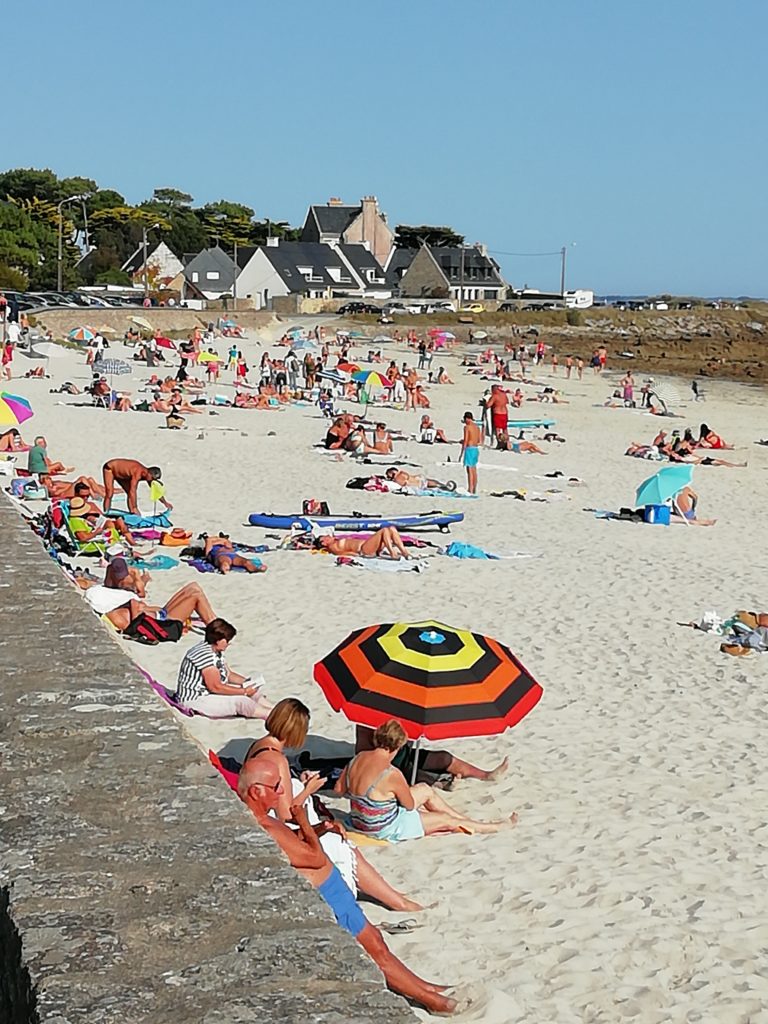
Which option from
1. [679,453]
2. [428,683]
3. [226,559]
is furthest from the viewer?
[679,453]

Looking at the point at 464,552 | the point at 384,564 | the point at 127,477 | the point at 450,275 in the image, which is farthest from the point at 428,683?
the point at 450,275

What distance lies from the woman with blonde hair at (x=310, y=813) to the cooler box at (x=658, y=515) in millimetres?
11695

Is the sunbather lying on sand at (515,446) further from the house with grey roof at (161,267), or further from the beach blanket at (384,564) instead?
the house with grey roof at (161,267)

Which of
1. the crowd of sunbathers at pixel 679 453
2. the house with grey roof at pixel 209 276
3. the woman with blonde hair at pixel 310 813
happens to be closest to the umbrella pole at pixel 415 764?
the woman with blonde hair at pixel 310 813

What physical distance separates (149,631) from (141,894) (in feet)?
24.2

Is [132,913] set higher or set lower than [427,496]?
higher

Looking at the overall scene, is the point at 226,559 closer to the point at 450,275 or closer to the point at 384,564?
the point at 384,564

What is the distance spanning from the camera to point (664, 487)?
55.9 ft

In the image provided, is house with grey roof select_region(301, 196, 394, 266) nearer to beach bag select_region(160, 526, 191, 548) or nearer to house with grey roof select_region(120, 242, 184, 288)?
house with grey roof select_region(120, 242, 184, 288)

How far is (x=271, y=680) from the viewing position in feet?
30.8

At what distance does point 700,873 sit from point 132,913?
423cm

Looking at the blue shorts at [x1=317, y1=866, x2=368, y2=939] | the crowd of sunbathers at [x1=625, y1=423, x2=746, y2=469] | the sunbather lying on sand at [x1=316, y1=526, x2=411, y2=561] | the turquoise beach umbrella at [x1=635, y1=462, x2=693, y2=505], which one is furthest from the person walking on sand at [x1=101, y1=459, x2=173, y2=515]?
the crowd of sunbathers at [x1=625, y1=423, x2=746, y2=469]

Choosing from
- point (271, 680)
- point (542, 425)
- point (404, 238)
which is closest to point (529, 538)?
point (271, 680)

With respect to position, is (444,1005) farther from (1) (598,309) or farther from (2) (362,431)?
(1) (598,309)
